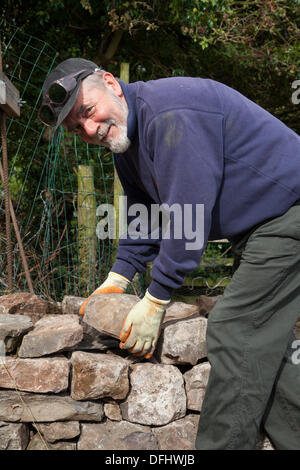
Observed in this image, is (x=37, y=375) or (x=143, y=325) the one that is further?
(x=37, y=375)

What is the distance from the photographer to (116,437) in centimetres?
209

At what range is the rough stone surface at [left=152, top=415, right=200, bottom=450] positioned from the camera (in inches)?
82.7

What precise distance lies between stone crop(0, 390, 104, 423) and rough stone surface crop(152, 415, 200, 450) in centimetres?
30

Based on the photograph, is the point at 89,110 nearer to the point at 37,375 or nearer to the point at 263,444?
the point at 37,375

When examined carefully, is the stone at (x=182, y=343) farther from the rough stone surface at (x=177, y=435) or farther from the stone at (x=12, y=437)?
the stone at (x=12, y=437)

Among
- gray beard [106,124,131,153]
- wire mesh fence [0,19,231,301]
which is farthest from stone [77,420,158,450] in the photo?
wire mesh fence [0,19,231,301]

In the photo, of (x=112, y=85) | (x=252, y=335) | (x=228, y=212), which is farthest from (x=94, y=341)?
(x=112, y=85)

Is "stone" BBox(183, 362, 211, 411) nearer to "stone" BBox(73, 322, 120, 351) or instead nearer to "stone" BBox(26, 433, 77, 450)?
"stone" BBox(73, 322, 120, 351)

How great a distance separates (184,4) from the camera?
4.36m

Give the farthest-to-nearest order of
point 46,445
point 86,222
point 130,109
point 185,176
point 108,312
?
point 86,222 < point 108,312 < point 46,445 < point 130,109 < point 185,176

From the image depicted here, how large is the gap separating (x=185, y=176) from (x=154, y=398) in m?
1.09

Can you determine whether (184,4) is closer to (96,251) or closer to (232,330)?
(96,251)

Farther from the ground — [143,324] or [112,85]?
[112,85]

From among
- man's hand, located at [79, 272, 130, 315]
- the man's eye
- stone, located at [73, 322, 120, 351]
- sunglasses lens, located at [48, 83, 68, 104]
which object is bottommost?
stone, located at [73, 322, 120, 351]
